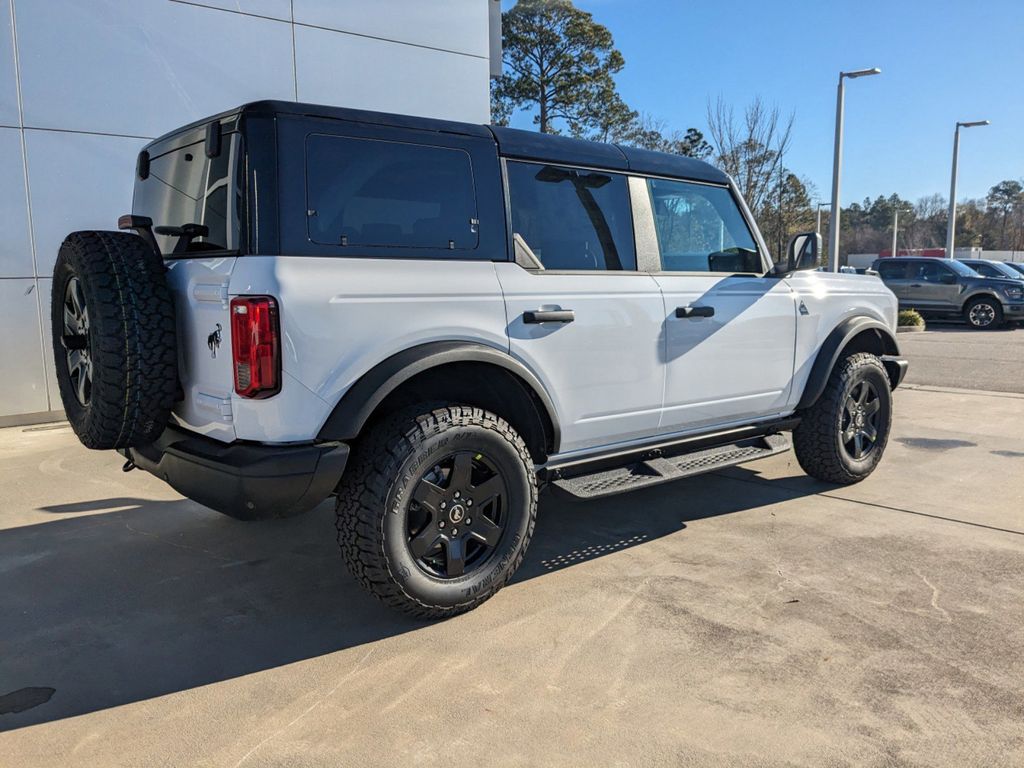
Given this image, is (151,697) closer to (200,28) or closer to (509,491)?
(509,491)

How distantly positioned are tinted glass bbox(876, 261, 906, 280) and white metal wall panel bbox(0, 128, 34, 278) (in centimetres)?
1790

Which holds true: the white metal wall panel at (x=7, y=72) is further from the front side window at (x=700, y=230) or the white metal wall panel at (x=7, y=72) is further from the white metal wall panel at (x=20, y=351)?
the front side window at (x=700, y=230)

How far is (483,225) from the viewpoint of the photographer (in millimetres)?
3490

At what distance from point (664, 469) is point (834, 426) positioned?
153 cm

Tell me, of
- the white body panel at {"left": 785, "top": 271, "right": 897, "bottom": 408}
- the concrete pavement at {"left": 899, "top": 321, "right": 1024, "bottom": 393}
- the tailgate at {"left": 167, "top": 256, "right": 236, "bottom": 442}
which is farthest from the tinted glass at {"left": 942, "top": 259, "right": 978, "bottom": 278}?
the tailgate at {"left": 167, "top": 256, "right": 236, "bottom": 442}

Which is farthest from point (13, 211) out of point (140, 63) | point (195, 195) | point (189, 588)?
Result: point (189, 588)

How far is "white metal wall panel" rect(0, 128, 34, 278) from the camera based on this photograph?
24.9ft

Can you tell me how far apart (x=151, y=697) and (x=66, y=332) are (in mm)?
1684

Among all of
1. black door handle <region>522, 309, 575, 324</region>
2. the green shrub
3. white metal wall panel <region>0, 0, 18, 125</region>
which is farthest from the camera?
the green shrub

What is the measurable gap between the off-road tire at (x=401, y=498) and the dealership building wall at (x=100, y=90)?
20.3ft

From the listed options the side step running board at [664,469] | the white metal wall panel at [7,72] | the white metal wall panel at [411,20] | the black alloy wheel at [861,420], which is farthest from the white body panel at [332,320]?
the white metal wall panel at [411,20]

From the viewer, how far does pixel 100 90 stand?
802 cm

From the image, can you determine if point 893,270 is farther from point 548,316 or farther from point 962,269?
point 548,316

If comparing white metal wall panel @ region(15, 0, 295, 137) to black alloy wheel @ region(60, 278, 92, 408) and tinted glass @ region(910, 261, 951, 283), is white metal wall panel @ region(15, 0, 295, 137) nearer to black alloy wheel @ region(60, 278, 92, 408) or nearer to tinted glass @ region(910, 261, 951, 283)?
black alloy wheel @ region(60, 278, 92, 408)
